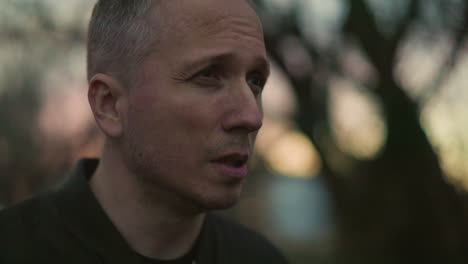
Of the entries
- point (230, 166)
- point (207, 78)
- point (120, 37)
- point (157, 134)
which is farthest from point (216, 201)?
point (120, 37)

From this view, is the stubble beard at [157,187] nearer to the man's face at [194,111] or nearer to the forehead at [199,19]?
A: the man's face at [194,111]

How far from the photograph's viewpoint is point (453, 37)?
4832 millimetres

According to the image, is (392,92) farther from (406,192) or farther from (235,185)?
(235,185)

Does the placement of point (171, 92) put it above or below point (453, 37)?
above

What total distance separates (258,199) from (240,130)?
9.76 m

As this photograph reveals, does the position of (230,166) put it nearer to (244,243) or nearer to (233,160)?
(233,160)

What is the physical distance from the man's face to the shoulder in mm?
649

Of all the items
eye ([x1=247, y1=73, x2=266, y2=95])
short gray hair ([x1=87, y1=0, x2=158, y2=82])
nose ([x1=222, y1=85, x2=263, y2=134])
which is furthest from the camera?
eye ([x1=247, y1=73, x2=266, y2=95])

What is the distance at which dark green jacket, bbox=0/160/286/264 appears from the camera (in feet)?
7.23

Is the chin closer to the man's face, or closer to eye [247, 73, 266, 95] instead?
the man's face

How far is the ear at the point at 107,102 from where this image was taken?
7.46 feet

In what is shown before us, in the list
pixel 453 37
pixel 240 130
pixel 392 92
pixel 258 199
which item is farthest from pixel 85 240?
pixel 258 199

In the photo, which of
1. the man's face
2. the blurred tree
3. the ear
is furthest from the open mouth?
the blurred tree

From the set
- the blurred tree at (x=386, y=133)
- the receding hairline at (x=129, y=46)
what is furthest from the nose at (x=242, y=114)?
the blurred tree at (x=386, y=133)
